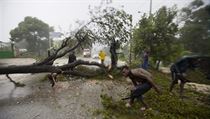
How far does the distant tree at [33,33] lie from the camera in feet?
123

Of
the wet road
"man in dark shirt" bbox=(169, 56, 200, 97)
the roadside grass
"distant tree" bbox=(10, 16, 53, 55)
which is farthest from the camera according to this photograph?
"distant tree" bbox=(10, 16, 53, 55)

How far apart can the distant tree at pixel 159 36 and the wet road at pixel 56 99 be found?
7.81 metres

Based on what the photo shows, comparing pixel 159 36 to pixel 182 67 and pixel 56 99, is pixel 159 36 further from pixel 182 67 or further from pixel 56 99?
pixel 56 99

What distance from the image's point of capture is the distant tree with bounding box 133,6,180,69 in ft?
53.9

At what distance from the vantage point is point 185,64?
7613 millimetres

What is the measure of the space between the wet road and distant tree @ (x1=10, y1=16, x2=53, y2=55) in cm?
3035

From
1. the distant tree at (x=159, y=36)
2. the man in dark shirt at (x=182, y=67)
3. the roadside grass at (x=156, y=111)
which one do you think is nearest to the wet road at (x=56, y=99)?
the roadside grass at (x=156, y=111)

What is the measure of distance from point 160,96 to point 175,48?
10.2 metres

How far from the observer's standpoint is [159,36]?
16.6 meters

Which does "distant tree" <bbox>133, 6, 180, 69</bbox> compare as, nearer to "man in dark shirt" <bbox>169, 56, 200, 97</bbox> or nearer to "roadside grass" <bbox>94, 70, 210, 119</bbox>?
"man in dark shirt" <bbox>169, 56, 200, 97</bbox>

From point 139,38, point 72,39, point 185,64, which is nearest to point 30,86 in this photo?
point 72,39

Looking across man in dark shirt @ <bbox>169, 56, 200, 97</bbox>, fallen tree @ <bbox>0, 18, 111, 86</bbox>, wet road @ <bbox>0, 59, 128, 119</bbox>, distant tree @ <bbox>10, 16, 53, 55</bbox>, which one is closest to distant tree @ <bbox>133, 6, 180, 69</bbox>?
fallen tree @ <bbox>0, 18, 111, 86</bbox>

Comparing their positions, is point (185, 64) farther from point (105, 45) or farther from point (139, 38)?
point (139, 38)

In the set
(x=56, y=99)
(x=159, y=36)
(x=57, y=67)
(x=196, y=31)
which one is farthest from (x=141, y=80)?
(x=196, y=31)
